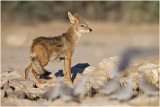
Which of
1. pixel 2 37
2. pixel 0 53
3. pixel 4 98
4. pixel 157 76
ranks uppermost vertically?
pixel 2 37

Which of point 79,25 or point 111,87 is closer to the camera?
point 111,87

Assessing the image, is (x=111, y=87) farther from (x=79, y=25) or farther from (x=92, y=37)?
(x=92, y=37)

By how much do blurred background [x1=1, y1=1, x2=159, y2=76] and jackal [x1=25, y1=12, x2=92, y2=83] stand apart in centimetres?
1250

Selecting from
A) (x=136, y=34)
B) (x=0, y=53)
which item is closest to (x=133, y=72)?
(x=0, y=53)

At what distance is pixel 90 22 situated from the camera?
103 ft

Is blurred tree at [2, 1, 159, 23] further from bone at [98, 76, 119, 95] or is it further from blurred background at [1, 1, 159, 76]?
bone at [98, 76, 119, 95]

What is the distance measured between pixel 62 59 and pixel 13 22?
19.3 meters

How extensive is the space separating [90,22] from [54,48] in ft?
72.5

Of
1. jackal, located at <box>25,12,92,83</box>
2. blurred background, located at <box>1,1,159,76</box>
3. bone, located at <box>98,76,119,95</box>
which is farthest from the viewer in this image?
blurred background, located at <box>1,1,159,76</box>

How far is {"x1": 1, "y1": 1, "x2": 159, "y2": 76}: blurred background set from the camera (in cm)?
2516

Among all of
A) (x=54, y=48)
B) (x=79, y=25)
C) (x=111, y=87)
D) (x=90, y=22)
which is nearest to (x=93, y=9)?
(x=90, y=22)

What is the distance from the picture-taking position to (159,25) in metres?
30.9

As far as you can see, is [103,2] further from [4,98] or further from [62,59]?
[4,98]

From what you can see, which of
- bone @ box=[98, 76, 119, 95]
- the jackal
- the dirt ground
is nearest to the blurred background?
the dirt ground
